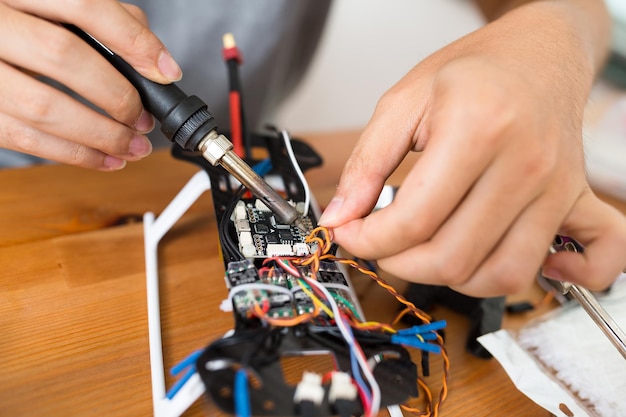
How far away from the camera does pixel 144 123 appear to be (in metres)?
0.53

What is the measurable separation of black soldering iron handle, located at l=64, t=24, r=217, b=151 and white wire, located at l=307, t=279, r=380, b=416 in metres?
0.18

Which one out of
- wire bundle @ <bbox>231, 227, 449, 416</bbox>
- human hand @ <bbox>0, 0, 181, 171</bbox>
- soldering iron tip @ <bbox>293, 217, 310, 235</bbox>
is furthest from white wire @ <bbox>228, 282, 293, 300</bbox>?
human hand @ <bbox>0, 0, 181, 171</bbox>

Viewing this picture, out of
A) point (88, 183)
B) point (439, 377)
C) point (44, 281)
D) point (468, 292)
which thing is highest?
point (88, 183)

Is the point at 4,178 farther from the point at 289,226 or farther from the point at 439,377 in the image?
the point at 439,377

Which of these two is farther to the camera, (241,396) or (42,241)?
(42,241)

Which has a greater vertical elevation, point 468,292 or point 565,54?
point 565,54

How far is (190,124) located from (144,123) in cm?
12

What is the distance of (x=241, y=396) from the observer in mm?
317

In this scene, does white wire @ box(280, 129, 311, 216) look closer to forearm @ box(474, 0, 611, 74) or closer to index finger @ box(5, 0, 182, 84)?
index finger @ box(5, 0, 182, 84)

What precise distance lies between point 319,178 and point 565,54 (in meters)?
0.42

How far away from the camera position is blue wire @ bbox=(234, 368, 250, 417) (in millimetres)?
314

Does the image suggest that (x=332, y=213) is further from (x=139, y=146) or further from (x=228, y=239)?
(x=139, y=146)

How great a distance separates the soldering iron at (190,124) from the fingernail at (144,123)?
0.14 ft

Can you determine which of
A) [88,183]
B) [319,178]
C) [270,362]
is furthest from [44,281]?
[319,178]
